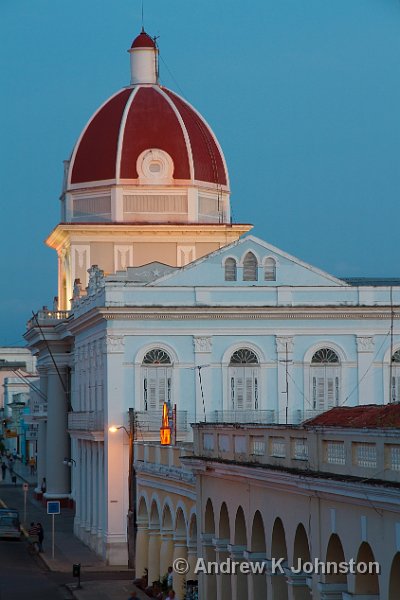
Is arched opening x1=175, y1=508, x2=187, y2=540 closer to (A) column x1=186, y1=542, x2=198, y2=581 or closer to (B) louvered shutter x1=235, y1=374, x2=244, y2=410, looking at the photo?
(A) column x1=186, y1=542, x2=198, y2=581

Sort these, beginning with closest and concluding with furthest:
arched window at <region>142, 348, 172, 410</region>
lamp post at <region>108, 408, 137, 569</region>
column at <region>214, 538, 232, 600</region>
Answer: column at <region>214, 538, 232, 600</region>, lamp post at <region>108, 408, 137, 569</region>, arched window at <region>142, 348, 172, 410</region>

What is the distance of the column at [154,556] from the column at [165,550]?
122cm

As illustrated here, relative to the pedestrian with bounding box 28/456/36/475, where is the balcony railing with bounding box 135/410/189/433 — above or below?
above

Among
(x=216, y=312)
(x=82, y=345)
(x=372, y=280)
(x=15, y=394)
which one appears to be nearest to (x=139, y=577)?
(x=216, y=312)

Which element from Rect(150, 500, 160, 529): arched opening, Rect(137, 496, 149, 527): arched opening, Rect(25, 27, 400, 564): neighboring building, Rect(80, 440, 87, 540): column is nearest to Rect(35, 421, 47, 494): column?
Rect(80, 440, 87, 540): column

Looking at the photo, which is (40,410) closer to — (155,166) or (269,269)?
(155,166)

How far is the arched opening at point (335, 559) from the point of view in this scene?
86.4 feet

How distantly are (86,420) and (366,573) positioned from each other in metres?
37.1

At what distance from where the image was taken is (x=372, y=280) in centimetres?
6888

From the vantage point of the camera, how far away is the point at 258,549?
3228cm

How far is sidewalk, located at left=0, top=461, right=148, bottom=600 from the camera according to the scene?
46.0 meters

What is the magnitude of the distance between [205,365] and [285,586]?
27154mm

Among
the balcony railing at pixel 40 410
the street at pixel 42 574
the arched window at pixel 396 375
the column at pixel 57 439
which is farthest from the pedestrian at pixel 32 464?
the arched window at pixel 396 375

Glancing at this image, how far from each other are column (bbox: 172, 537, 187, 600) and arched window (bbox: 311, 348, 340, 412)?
50.2ft
